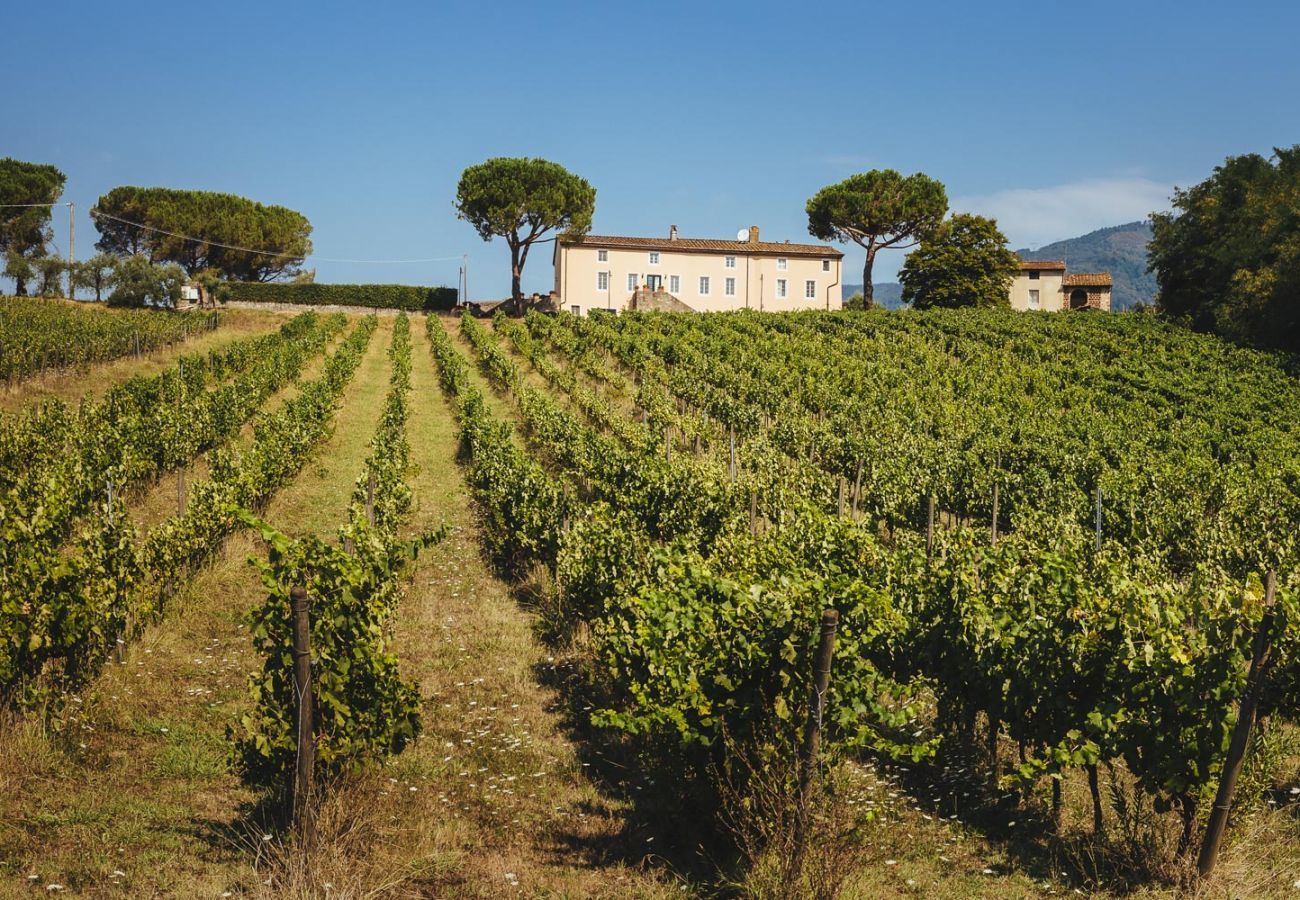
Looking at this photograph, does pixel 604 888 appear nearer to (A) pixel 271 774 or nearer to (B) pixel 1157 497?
(A) pixel 271 774

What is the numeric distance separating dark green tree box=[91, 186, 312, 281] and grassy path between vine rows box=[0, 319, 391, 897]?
228 feet

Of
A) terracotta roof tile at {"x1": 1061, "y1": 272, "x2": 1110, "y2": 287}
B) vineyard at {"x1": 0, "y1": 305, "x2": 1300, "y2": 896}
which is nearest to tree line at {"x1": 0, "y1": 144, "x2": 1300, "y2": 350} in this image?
terracotta roof tile at {"x1": 1061, "y1": 272, "x2": 1110, "y2": 287}

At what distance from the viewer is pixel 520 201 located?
214 feet

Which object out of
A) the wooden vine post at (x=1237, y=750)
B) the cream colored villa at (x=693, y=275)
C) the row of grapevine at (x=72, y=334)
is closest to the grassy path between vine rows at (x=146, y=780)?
the wooden vine post at (x=1237, y=750)

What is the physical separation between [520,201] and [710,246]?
48.0ft

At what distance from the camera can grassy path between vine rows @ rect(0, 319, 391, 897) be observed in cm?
701

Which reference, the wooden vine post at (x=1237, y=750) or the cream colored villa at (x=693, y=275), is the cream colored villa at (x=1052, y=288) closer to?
the cream colored villa at (x=693, y=275)

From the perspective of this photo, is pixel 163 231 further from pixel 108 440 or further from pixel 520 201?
Result: pixel 108 440

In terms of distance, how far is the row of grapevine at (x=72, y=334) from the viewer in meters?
30.3

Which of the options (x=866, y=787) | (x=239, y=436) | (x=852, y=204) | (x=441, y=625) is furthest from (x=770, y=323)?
(x=866, y=787)

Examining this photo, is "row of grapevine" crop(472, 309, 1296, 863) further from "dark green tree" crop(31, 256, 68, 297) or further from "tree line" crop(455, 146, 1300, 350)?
"dark green tree" crop(31, 256, 68, 297)

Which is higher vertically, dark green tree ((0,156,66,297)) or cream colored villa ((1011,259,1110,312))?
dark green tree ((0,156,66,297))

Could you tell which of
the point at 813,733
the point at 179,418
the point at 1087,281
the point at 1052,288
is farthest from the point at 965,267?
the point at 813,733

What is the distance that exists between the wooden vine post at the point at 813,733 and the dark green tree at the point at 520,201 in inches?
2399
